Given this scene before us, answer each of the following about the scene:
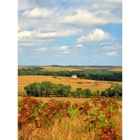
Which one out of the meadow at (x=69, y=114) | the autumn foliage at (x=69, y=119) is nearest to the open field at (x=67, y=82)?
the meadow at (x=69, y=114)

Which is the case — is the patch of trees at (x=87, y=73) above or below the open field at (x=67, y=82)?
above

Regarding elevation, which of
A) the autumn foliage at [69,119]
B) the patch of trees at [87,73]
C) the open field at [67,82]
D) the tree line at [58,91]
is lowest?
Answer: the autumn foliage at [69,119]

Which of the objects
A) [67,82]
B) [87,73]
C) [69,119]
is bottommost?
[69,119]

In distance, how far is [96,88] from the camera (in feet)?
16.3

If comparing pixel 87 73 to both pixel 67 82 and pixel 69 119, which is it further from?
pixel 69 119

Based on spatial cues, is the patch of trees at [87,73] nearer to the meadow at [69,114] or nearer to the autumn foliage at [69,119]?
the meadow at [69,114]

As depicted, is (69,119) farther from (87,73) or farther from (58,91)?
(87,73)

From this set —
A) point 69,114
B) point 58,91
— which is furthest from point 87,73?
point 69,114

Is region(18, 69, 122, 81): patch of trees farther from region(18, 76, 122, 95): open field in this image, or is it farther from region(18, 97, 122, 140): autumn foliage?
region(18, 97, 122, 140): autumn foliage

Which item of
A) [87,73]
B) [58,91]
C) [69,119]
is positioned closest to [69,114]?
[69,119]

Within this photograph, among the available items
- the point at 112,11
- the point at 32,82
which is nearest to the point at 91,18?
the point at 112,11

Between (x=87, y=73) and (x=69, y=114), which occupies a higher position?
(x=87, y=73)

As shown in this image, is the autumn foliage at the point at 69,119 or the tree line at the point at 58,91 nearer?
the autumn foliage at the point at 69,119

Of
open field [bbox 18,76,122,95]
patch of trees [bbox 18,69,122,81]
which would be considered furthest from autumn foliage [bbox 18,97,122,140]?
patch of trees [bbox 18,69,122,81]
